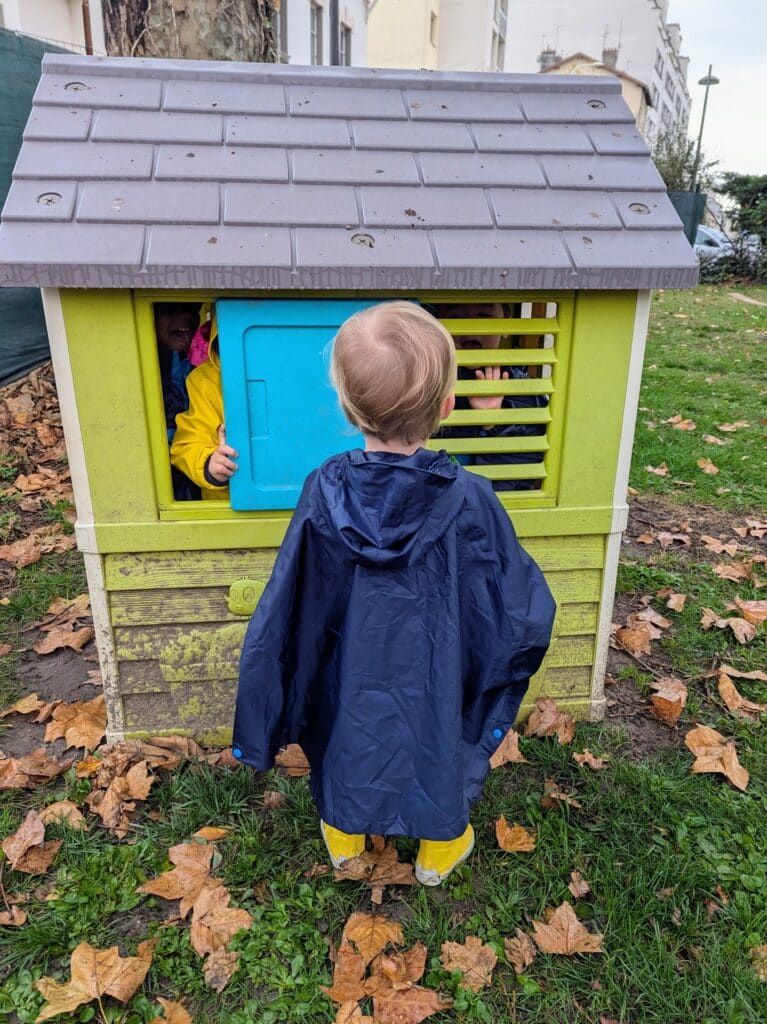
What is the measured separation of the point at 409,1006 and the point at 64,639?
2150mm

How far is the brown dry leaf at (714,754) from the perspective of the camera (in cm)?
254

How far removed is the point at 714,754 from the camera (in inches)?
104

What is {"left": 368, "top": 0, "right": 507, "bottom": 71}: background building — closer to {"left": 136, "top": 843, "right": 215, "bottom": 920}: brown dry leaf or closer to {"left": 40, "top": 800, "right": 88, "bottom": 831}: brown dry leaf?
{"left": 40, "top": 800, "right": 88, "bottom": 831}: brown dry leaf

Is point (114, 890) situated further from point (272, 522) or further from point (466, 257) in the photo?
point (466, 257)

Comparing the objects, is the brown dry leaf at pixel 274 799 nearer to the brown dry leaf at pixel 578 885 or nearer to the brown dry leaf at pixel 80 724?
the brown dry leaf at pixel 80 724

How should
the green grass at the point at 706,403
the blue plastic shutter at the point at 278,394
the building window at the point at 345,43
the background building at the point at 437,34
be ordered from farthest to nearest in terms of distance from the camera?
the background building at the point at 437,34 < the building window at the point at 345,43 < the green grass at the point at 706,403 < the blue plastic shutter at the point at 278,394

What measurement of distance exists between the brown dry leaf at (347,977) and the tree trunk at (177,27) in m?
3.50

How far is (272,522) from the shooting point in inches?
95.3

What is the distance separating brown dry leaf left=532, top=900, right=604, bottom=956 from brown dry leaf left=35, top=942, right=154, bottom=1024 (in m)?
0.97

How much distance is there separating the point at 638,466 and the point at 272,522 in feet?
12.2

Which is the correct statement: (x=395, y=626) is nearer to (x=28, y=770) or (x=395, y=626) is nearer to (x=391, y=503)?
(x=391, y=503)

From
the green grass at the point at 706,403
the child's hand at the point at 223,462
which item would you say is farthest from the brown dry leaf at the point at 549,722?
the green grass at the point at 706,403

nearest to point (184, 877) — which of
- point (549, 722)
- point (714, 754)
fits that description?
point (549, 722)

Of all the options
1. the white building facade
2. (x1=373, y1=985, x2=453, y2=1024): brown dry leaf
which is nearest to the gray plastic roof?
(x1=373, y1=985, x2=453, y2=1024): brown dry leaf
